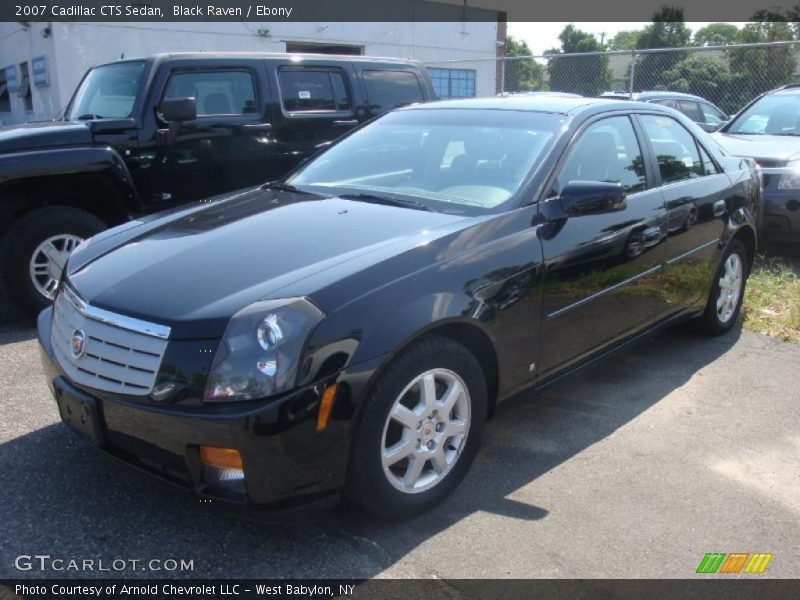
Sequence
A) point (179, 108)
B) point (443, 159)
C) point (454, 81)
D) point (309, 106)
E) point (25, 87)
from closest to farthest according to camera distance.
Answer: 1. point (443, 159)
2. point (179, 108)
3. point (309, 106)
4. point (25, 87)
5. point (454, 81)

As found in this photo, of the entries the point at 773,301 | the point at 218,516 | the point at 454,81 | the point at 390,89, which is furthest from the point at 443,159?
the point at 454,81

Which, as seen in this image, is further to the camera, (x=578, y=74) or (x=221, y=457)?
(x=578, y=74)

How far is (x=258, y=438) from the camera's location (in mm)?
2412

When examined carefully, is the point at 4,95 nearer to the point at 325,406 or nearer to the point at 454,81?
the point at 454,81

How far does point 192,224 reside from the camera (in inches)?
138

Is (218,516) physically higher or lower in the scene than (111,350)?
lower

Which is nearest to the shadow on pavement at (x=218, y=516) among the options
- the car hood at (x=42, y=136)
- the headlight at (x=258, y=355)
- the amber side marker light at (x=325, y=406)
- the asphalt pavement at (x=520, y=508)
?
the asphalt pavement at (x=520, y=508)

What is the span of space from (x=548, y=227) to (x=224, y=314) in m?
1.60

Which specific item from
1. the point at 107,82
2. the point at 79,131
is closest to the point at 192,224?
the point at 79,131

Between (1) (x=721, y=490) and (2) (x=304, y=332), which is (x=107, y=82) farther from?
(1) (x=721, y=490)

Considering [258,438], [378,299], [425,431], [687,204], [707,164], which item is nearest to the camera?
[258,438]

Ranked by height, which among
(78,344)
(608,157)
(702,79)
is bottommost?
(78,344)

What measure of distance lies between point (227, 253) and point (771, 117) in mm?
7533

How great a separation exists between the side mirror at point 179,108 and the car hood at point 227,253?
7.55 feet
